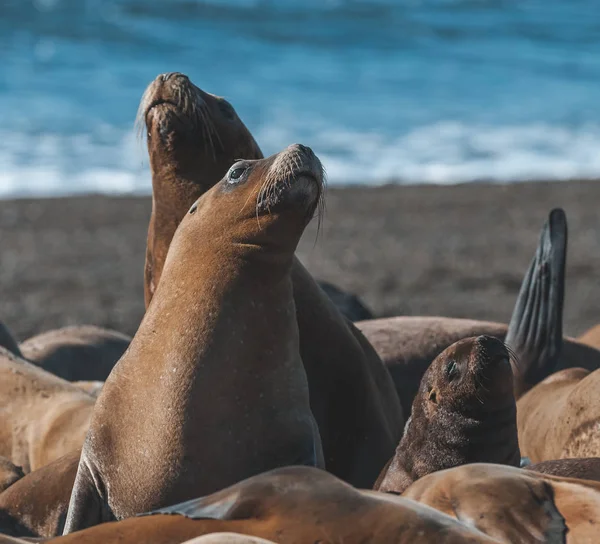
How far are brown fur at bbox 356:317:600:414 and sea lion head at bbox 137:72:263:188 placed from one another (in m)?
1.77

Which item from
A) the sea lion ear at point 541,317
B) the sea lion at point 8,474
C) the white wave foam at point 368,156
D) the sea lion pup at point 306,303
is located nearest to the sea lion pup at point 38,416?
the sea lion at point 8,474

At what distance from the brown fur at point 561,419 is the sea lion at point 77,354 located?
113 inches

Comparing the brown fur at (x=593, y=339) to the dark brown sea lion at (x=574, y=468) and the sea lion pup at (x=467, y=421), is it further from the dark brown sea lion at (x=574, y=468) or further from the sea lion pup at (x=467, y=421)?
the dark brown sea lion at (x=574, y=468)

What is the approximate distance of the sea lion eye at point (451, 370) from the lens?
428 centimetres

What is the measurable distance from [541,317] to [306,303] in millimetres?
1800

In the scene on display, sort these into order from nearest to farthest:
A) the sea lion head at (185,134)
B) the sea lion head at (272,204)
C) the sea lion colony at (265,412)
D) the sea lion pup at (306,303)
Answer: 1. the sea lion colony at (265,412)
2. the sea lion head at (272,204)
3. the sea lion pup at (306,303)
4. the sea lion head at (185,134)

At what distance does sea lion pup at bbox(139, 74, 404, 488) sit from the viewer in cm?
480

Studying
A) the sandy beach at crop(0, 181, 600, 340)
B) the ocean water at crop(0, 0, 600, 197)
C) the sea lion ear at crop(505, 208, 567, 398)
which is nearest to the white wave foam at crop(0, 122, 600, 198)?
the ocean water at crop(0, 0, 600, 197)

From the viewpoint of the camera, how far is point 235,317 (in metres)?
3.82

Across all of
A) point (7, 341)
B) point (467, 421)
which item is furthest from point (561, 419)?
point (7, 341)

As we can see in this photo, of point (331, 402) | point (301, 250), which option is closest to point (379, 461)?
point (331, 402)

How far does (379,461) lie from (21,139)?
1483 centimetres

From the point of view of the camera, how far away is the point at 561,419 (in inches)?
189

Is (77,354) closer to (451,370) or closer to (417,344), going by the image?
(417,344)
